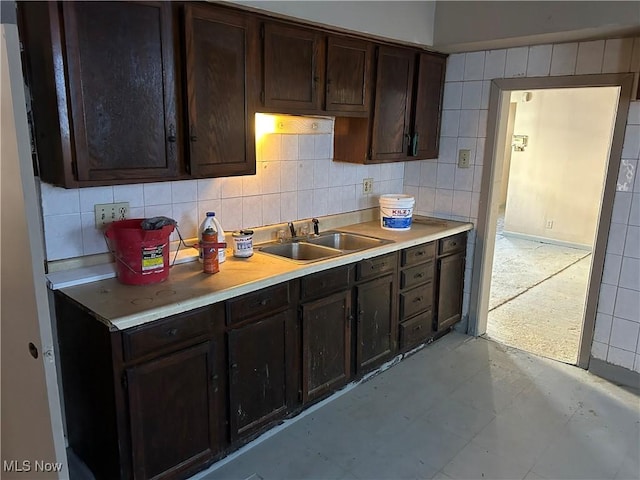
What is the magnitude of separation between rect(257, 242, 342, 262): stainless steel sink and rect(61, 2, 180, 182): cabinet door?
0.91m

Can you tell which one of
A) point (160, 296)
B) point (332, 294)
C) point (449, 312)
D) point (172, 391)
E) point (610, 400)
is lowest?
point (610, 400)

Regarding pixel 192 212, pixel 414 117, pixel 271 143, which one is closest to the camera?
pixel 192 212

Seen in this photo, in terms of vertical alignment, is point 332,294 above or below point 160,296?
below

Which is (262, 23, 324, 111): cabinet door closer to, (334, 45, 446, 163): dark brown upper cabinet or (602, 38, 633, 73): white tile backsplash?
(334, 45, 446, 163): dark brown upper cabinet

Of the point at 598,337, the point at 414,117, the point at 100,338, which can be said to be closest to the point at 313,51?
the point at 414,117

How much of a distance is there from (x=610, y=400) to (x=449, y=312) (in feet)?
3.68

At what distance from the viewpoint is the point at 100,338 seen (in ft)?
5.95

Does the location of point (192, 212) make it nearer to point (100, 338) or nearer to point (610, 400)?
point (100, 338)

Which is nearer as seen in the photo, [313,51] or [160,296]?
[160,296]

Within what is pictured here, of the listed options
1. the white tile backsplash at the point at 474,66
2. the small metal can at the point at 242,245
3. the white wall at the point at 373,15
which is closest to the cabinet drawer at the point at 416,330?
the small metal can at the point at 242,245

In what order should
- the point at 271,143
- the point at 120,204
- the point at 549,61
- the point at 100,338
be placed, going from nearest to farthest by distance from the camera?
the point at 100,338 < the point at 120,204 < the point at 271,143 < the point at 549,61

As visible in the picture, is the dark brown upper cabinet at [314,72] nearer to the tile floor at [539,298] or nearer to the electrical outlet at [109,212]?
the electrical outlet at [109,212]

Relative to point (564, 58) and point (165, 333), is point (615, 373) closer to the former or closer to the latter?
point (564, 58)

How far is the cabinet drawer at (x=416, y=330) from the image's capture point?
320 centimetres
